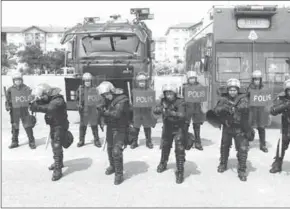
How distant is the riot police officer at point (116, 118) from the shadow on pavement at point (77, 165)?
1073 mm

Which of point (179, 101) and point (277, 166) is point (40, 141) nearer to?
point (179, 101)

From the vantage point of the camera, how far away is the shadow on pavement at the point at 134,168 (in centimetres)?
661

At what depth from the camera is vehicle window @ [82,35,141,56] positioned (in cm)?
1109

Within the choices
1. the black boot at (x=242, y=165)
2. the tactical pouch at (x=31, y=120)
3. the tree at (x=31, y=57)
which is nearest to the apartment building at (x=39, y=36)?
the tree at (x=31, y=57)

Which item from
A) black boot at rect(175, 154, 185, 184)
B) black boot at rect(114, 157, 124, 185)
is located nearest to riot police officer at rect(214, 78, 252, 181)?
black boot at rect(175, 154, 185, 184)

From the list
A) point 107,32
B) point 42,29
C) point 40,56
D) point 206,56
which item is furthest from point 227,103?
point 42,29

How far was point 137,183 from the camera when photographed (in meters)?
6.08

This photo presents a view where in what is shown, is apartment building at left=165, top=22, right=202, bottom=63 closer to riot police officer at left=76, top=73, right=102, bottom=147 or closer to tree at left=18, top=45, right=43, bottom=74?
tree at left=18, top=45, right=43, bottom=74

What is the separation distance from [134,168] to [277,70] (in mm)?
5913

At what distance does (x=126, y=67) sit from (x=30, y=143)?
367cm

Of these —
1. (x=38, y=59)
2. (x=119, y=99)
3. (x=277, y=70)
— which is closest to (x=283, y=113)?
(x=119, y=99)

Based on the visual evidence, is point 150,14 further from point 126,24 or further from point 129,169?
point 129,169

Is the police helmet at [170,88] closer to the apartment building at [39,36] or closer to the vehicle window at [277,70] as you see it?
the vehicle window at [277,70]

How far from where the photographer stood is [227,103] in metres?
6.16
